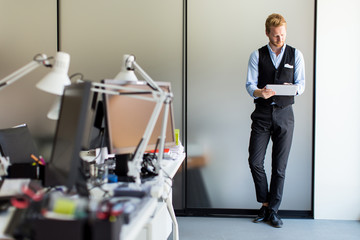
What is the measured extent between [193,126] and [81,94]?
7.01 ft

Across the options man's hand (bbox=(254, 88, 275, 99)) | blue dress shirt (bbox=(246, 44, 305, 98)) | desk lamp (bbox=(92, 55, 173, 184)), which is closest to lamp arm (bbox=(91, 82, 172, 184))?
desk lamp (bbox=(92, 55, 173, 184))

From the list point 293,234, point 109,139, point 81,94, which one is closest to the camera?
point 81,94

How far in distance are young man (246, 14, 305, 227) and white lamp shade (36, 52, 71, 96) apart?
1.65 meters

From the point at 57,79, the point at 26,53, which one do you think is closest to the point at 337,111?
the point at 57,79

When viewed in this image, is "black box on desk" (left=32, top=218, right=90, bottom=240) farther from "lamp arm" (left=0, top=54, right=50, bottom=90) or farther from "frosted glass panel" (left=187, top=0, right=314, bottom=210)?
"frosted glass panel" (left=187, top=0, right=314, bottom=210)

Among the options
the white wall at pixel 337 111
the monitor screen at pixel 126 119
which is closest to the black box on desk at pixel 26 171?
the monitor screen at pixel 126 119

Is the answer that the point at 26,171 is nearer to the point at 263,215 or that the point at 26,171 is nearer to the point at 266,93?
the point at 266,93

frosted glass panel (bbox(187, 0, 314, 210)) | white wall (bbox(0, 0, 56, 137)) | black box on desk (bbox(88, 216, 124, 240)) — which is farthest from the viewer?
white wall (bbox(0, 0, 56, 137))

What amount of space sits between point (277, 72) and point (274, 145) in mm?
619

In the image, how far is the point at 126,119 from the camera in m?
1.57

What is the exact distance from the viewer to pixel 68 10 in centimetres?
326

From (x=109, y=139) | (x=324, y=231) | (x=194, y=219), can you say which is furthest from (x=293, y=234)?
(x=109, y=139)

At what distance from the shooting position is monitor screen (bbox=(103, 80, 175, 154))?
149 cm

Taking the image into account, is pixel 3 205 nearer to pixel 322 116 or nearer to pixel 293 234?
pixel 293 234
